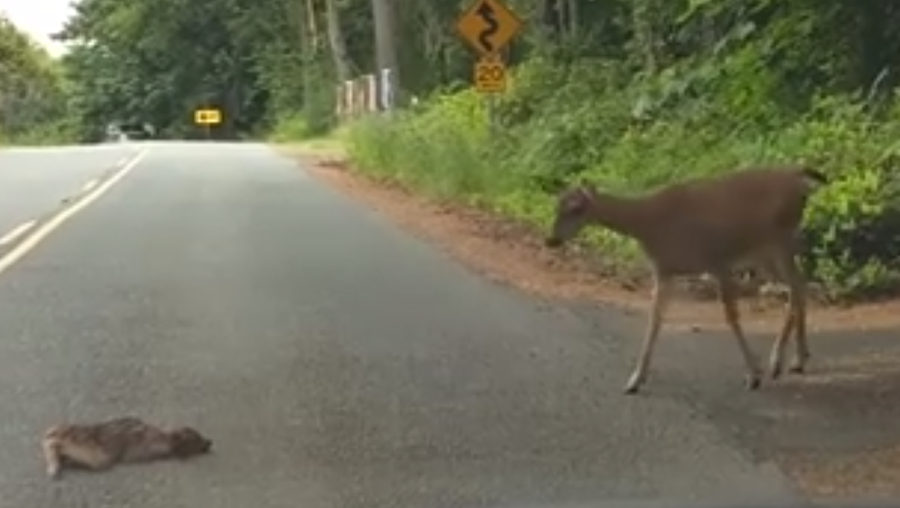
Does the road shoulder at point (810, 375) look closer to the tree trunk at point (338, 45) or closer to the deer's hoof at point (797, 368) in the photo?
the deer's hoof at point (797, 368)

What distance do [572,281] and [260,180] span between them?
16.9 m

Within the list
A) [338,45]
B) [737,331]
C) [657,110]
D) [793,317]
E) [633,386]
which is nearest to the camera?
[633,386]

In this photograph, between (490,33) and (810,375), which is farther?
(490,33)

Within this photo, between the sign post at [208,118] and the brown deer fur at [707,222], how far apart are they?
7184 centimetres

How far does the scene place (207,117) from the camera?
81938mm

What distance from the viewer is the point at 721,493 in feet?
24.8

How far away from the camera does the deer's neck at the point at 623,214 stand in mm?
10398

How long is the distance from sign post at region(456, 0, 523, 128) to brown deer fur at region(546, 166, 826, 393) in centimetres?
1663

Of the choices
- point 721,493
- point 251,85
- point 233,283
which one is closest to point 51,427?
point 721,493

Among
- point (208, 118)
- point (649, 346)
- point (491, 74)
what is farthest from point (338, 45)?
point (649, 346)

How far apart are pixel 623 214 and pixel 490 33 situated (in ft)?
55.4

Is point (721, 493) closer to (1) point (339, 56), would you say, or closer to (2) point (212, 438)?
(2) point (212, 438)

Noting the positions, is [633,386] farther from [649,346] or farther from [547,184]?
[547,184]

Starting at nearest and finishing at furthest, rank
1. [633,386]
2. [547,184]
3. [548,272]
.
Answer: [633,386], [548,272], [547,184]
